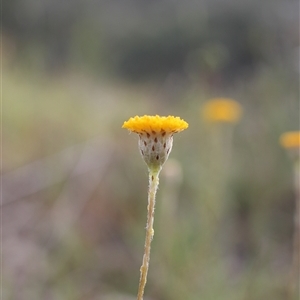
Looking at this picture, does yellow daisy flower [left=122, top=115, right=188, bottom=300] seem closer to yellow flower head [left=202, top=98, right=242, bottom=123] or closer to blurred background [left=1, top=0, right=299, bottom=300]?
blurred background [left=1, top=0, right=299, bottom=300]

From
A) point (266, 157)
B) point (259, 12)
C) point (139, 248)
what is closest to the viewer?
point (139, 248)

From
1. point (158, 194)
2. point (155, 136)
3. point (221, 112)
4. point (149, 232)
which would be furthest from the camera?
point (158, 194)

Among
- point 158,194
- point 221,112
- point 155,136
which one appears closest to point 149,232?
point 155,136

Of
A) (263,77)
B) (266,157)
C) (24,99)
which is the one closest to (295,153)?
(266,157)

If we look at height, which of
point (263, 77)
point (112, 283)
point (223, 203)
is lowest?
point (112, 283)

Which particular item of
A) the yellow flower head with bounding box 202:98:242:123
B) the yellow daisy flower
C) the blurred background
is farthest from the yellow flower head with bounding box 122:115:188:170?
the yellow flower head with bounding box 202:98:242:123

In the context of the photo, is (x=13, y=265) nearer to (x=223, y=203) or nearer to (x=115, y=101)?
(x=223, y=203)

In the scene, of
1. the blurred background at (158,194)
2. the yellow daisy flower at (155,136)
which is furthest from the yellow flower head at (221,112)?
the yellow daisy flower at (155,136)

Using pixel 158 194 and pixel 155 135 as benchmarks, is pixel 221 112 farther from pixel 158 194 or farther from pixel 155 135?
pixel 155 135
